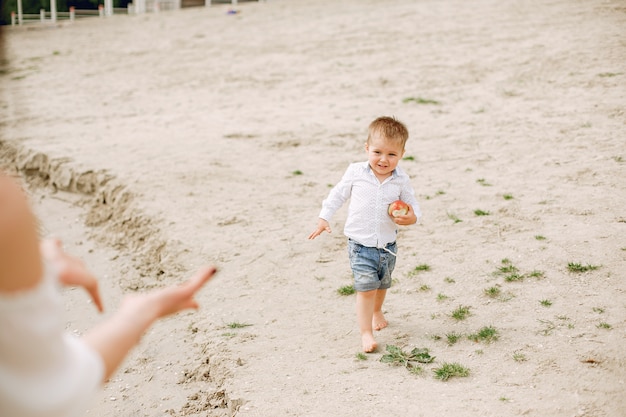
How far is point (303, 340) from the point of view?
4480mm

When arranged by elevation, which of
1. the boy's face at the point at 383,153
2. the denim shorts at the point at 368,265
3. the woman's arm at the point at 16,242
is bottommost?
the denim shorts at the point at 368,265

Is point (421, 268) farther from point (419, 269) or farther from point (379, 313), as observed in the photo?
point (379, 313)

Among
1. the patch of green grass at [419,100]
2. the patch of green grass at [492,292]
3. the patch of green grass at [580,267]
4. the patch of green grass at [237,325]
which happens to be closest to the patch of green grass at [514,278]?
the patch of green grass at [492,292]

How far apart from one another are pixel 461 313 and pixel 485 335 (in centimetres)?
33

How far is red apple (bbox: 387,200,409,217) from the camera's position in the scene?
411 cm

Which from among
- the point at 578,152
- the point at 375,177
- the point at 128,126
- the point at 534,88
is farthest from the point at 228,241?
the point at 534,88

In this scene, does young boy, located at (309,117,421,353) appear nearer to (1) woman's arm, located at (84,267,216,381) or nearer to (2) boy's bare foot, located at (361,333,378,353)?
(2) boy's bare foot, located at (361,333,378,353)

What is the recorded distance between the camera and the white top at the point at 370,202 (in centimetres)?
420

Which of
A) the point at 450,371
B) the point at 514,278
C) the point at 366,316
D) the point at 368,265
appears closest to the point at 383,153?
the point at 368,265

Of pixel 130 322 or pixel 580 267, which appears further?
pixel 580 267

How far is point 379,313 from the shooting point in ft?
15.1

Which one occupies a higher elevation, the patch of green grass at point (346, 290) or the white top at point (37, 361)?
the white top at point (37, 361)

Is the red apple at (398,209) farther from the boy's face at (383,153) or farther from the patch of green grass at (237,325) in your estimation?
the patch of green grass at (237,325)

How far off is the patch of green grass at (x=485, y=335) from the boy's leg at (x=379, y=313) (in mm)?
580
